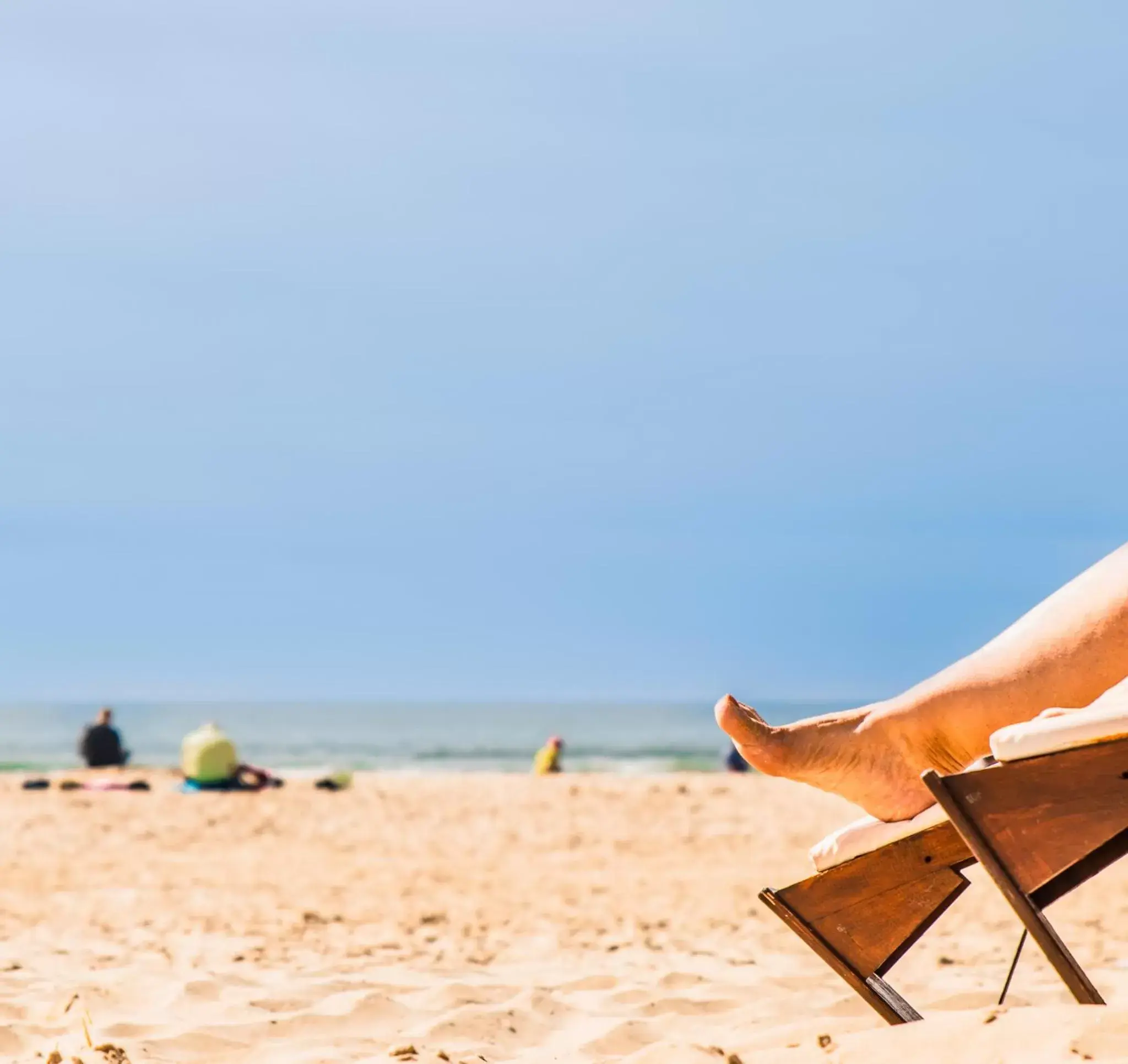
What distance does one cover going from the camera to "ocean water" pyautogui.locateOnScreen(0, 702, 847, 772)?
30.4 meters

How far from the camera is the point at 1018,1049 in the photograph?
219cm

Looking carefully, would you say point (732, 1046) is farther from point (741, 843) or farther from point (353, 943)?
point (741, 843)

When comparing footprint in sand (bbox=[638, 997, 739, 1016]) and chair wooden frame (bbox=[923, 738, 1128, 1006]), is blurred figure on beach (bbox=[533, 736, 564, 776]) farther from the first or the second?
chair wooden frame (bbox=[923, 738, 1128, 1006])

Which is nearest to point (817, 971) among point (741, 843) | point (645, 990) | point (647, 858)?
point (645, 990)

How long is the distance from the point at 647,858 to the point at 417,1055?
17.8ft

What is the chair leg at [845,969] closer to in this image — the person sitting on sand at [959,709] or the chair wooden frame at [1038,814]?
the person sitting on sand at [959,709]

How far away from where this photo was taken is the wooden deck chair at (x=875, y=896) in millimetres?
2672

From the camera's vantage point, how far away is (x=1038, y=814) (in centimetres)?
214

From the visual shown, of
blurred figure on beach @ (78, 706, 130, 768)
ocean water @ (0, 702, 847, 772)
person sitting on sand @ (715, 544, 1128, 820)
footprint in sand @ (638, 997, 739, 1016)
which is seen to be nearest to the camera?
person sitting on sand @ (715, 544, 1128, 820)

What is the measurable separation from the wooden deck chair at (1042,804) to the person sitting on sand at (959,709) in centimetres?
45

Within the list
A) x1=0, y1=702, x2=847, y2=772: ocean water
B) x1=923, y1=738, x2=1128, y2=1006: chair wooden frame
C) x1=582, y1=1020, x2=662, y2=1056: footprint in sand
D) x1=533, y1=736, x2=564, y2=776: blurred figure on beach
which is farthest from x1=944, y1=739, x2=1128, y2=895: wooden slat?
x1=0, y1=702, x2=847, y2=772: ocean water

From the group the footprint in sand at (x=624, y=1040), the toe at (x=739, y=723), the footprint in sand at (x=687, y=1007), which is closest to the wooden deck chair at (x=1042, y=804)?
the toe at (x=739, y=723)

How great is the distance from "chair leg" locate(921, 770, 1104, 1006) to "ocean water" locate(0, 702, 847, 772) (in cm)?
2278

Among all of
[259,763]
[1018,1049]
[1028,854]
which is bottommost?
[259,763]
